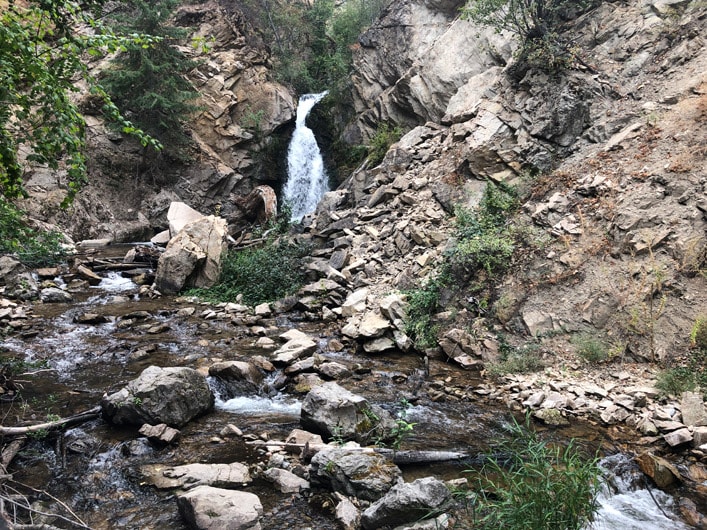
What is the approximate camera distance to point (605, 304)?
7.25m

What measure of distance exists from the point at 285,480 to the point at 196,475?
84 centimetres

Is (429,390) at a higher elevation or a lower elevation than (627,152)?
lower

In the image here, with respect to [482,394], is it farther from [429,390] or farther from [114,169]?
[114,169]

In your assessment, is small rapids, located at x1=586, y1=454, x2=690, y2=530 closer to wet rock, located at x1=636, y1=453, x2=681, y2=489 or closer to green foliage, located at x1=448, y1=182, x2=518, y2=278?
wet rock, located at x1=636, y1=453, x2=681, y2=489

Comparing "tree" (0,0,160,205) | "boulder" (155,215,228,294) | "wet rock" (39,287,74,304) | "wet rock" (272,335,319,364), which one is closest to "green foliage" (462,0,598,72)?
"wet rock" (272,335,319,364)

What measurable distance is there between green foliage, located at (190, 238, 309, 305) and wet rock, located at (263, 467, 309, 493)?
688cm

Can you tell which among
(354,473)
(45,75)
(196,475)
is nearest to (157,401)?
(196,475)

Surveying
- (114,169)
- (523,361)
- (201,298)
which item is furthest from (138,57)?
(523,361)

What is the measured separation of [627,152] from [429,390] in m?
6.30

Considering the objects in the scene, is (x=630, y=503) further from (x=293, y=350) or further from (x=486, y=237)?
(x=486, y=237)

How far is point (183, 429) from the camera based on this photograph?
5277 millimetres

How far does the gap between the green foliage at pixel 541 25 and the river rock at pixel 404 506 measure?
10.9 m

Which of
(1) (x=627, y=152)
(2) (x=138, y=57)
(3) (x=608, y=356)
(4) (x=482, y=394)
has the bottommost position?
(4) (x=482, y=394)

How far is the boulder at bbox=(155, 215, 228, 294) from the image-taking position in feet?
38.0
